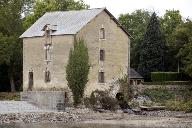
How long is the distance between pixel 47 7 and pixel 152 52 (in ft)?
54.0

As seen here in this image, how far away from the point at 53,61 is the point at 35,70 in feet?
12.1

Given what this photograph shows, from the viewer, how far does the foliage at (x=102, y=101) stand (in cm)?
7012

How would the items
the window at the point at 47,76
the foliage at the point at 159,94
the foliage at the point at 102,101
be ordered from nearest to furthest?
the foliage at the point at 102,101 < the window at the point at 47,76 < the foliage at the point at 159,94

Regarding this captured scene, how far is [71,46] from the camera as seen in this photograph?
70.1 metres

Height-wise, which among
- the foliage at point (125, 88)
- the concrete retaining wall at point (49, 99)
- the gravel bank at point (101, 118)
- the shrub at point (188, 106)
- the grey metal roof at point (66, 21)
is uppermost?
the grey metal roof at point (66, 21)

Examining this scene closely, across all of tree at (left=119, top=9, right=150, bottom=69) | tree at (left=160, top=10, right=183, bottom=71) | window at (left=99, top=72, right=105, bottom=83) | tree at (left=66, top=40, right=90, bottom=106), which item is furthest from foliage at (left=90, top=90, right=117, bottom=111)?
tree at (left=119, top=9, right=150, bottom=69)

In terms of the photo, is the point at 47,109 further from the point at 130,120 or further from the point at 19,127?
the point at 19,127

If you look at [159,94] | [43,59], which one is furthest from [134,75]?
[43,59]

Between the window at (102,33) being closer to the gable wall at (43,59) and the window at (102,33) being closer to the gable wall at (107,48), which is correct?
the gable wall at (107,48)

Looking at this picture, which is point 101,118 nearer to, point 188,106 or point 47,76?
point 188,106

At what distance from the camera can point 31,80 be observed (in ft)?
250

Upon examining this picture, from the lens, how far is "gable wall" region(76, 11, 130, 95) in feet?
238

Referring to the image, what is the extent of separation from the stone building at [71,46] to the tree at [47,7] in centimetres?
1501

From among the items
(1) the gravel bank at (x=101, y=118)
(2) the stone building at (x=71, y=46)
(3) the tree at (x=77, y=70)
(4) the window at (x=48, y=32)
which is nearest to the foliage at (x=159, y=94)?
(2) the stone building at (x=71, y=46)
